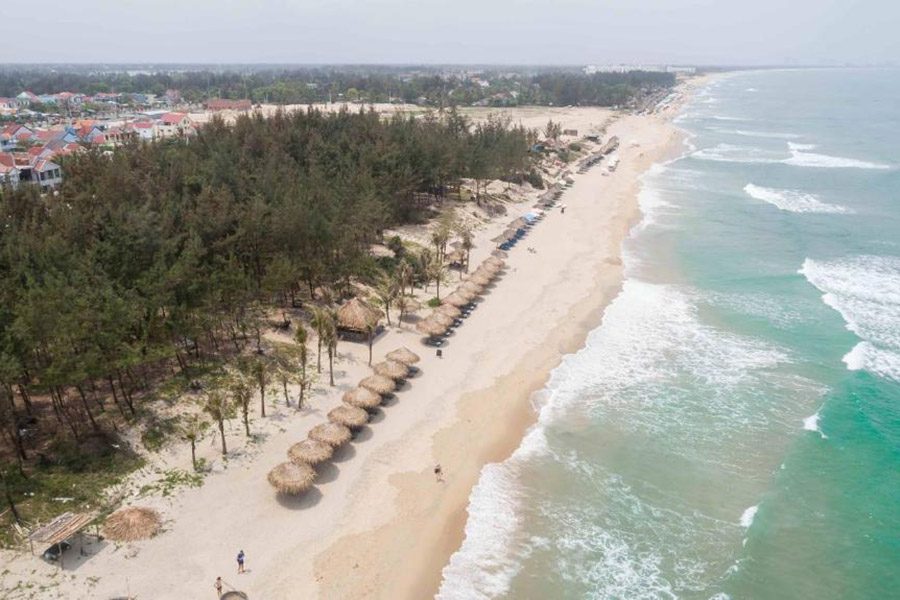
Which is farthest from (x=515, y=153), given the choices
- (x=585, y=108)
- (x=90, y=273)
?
(x=585, y=108)

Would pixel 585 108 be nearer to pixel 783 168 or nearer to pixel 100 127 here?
pixel 783 168

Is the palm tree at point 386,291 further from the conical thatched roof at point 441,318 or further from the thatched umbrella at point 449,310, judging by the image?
the thatched umbrella at point 449,310

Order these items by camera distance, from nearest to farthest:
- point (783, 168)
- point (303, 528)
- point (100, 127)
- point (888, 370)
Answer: point (303, 528), point (888, 370), point (783, 168), point (100, 127)

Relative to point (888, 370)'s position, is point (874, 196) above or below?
above

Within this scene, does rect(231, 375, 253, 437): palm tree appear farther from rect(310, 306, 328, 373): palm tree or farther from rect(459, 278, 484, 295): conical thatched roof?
rect(459, 278, 484, 295): conical thatched roof

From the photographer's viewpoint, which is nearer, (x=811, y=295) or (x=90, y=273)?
(x=90, y=273)

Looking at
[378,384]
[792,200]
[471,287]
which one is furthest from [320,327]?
[792,200]
